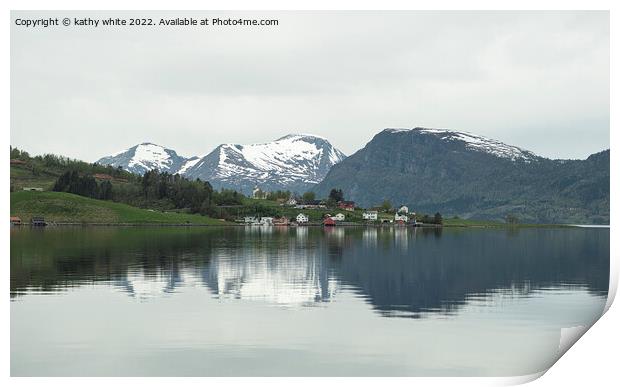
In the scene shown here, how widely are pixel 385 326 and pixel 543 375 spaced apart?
31.3 feet

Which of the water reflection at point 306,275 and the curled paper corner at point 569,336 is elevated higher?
the water reflection at point 306,275

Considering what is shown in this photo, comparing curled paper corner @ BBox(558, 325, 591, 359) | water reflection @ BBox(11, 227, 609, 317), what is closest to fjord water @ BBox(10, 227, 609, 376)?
water reflection @ BBox(11, 227, 609, 317)

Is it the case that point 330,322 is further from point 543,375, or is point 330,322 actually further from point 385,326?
point 543,375

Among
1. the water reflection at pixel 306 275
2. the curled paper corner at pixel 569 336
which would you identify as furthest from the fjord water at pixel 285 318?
the curled paper corner at pixel 569 336

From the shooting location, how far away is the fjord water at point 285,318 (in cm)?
3388

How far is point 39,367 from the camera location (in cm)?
3288

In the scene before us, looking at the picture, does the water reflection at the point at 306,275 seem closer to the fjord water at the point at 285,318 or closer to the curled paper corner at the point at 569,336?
the fjord water at the point at 285,318

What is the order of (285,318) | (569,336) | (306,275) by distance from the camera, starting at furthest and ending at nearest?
(306,275)
(285,318)
(569,336)

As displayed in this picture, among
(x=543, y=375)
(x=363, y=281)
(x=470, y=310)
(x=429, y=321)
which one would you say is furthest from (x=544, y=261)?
(x=543, y=375)

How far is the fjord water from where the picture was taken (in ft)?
111

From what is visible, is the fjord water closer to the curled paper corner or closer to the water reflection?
the water reflection

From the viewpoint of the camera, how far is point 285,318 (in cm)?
4359

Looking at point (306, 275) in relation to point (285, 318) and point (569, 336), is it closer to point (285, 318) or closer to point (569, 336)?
point (285, 318)

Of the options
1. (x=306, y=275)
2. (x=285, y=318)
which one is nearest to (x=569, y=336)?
(x=285, y=318)
